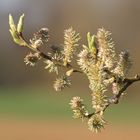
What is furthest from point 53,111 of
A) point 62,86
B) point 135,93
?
point 62,86

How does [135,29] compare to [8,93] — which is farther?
[135,29]

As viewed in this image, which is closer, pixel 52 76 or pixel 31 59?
pixel 31 59

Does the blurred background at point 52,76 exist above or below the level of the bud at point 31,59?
above

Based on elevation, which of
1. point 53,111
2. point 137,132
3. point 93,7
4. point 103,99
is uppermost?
point 93,7

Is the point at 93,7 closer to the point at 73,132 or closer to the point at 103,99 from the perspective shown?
the point at 73,132

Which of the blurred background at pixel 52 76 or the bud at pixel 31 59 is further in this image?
the blurred background at pixel 52 76

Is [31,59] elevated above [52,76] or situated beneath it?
situated beneath

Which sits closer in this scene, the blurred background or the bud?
the bud

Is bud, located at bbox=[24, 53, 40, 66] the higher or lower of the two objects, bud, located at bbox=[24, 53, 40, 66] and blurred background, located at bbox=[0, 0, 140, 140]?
the lower
